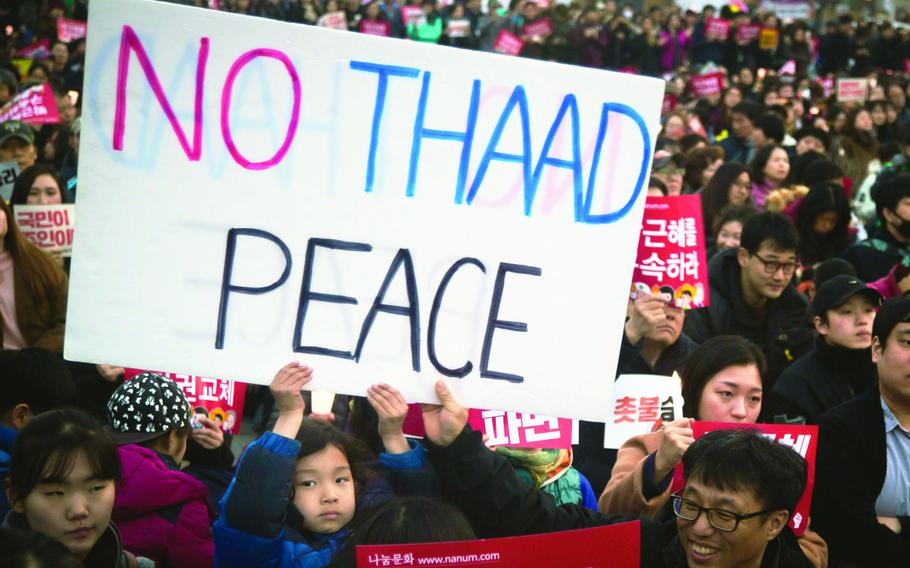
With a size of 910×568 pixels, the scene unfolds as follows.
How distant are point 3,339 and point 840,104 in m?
12.2

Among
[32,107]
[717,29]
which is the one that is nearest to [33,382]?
[32,107]

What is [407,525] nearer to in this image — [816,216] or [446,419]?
[446,419]

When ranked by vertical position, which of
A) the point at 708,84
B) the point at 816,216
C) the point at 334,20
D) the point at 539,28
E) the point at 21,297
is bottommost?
the point at 21,297

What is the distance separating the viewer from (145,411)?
346cm

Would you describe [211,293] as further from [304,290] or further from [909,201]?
[909,201]

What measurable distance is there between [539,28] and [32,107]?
1266 cm

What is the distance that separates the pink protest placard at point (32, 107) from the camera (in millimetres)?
8703

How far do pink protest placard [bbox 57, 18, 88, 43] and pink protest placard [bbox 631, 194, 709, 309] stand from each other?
42.6 ft

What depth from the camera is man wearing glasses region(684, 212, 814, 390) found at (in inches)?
201

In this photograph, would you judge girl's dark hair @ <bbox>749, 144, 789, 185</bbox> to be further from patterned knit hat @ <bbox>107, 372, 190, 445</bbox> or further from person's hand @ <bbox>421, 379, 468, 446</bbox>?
person's hand @ <bbox>421, 379, 468, 446</bbox>

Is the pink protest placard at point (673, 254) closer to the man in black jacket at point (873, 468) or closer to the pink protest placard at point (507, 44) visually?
the man in black jacket at point (873, 468)

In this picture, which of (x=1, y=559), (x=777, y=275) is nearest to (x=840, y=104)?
(x=777, y=275)

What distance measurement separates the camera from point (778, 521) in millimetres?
2766

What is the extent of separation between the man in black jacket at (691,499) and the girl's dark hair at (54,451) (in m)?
0.82
